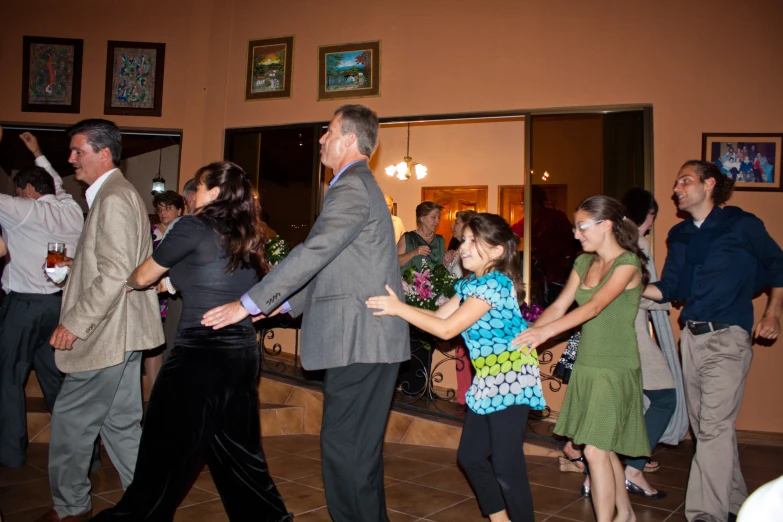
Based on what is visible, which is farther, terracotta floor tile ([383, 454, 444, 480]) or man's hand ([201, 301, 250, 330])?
terracotta floor tile ([383, 454, 444, 480])

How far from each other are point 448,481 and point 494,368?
5.49 ft

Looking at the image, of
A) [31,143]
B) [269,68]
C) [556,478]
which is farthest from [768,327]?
[269,68]

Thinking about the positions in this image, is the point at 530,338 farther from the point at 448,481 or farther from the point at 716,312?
the point at 448,481

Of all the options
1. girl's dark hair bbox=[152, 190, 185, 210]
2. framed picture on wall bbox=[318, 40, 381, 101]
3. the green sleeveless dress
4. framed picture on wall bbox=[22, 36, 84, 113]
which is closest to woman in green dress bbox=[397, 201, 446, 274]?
framed picture on wall bbox=[318, 40, 381, 101]

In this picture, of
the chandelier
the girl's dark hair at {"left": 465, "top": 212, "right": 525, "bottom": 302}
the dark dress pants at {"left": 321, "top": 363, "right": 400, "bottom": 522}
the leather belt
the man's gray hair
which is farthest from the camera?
the chandelier

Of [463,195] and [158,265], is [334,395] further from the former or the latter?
[463,195]

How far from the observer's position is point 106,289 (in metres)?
2.83

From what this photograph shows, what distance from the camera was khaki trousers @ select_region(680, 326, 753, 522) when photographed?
3.09m

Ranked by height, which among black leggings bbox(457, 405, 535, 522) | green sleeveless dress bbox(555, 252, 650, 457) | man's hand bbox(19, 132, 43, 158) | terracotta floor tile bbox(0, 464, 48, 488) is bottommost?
terracotta floor tile bbox(0, 464, 48, 488)

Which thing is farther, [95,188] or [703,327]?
[703,327]

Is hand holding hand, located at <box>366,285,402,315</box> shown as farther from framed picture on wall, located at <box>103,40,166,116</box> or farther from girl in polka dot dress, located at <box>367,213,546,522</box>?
framed picture on wall, located at <box>103,40,166,116</box>

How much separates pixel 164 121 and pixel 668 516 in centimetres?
619

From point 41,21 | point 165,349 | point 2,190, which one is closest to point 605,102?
point 165,349

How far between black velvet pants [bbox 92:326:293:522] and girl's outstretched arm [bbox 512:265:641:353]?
1.13m
